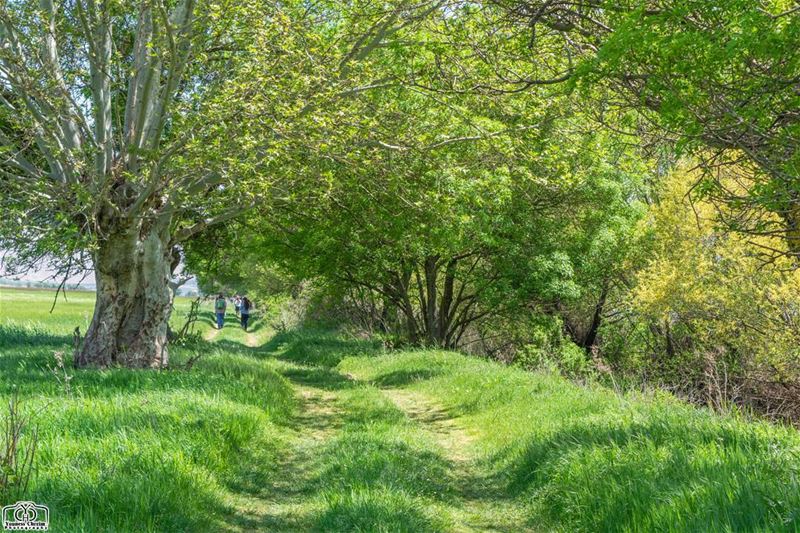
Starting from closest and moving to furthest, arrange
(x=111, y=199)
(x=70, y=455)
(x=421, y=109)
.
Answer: (x=70, y=455)
(x=111, y=199)
(x=421, y=109)

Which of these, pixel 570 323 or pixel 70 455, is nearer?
pixel 70 455

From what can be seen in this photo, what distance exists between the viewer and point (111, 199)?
1119 centimetres

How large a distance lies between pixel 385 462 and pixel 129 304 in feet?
21.8

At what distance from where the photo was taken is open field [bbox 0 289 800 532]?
194 inches

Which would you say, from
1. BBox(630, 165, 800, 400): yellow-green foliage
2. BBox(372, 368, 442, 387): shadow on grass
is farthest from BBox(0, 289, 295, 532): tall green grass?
BBox(630, 165, 800, 400): yellow-green foliage

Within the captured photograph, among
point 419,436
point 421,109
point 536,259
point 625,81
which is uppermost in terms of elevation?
point 421,109

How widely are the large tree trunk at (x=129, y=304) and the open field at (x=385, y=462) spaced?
3.20ft

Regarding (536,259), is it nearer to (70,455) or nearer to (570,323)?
(570,323)

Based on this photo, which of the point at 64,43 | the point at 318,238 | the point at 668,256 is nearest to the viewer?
the point at 64,43

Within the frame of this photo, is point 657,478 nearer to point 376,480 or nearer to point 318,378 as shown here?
point 376,480

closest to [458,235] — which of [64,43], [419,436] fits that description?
[419,436]

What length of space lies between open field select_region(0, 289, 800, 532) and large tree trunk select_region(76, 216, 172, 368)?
0.97m

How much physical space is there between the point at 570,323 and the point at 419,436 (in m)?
18.3

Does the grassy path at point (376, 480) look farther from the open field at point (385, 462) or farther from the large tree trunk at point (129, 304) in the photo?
the large tree trunk at point (129, 304)
